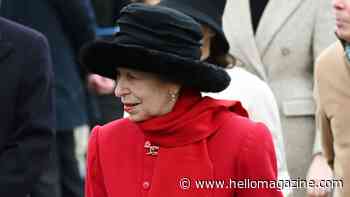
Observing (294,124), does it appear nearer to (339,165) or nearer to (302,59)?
(302,59)

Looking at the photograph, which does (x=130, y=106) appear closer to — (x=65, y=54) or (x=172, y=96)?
(x=172, y=96)

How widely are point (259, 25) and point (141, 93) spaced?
2115 mm

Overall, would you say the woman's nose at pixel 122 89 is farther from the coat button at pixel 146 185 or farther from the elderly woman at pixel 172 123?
the coat button at pixel 146 185

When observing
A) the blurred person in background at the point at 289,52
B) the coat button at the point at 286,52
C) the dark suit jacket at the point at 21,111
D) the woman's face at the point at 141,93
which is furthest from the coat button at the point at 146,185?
the coat button at the point at 286,52

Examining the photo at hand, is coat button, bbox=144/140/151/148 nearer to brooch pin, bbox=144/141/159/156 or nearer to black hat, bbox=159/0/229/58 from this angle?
brooch pin, bbox=144/141/159/156

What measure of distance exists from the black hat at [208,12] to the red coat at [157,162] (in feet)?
3.17

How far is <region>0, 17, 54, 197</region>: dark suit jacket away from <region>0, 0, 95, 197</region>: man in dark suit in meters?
2.32

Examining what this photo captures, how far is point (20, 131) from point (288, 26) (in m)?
1.81

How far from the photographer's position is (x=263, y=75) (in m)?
7.21

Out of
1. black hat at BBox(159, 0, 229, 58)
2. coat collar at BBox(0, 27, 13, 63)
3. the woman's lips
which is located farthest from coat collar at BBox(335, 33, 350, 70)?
coat collar at BBox(0, 27, 13, 63)

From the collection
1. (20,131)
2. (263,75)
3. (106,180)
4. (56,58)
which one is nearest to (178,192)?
(106,180)

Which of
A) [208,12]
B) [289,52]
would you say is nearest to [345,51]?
[208,12]

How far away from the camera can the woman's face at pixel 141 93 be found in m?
5.29

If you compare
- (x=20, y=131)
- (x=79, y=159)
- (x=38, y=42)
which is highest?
(x=38, y=42)
